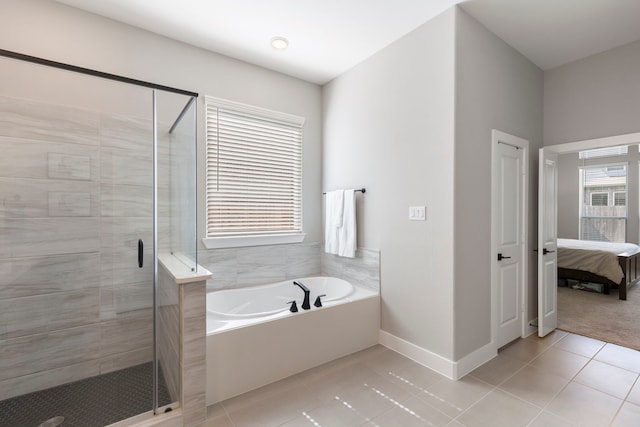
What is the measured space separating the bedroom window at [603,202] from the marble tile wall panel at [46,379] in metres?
9.04

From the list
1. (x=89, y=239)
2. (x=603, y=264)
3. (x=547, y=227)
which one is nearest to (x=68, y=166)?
(x=89, y=239)

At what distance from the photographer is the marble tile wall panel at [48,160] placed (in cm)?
188

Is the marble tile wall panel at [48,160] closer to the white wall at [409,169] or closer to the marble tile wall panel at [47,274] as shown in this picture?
the marble tile wall panel at [47,274]

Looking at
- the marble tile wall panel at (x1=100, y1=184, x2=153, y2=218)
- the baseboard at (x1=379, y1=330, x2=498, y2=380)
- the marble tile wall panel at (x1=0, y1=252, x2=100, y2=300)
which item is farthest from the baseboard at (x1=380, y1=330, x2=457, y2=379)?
the marble tile wall panel at (x1=0, y1=252, x2=100, y2=300)

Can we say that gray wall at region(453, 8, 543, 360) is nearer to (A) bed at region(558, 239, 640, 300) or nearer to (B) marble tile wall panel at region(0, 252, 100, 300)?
(B) marble tile wall panel at region(0, 252, 100, 300)

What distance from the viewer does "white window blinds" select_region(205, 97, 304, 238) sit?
2938 millimetres

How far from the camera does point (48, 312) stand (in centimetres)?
204

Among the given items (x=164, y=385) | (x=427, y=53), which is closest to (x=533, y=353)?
(x=427, y=53)

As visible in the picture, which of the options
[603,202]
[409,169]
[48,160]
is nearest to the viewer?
[48,160]

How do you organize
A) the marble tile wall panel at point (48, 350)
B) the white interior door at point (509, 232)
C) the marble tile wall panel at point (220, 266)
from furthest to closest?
1. the marble tile wall panel at point (220, 266)
2. the white interior door at point (509, 232)
3. the marble tile wall panel at point (48, 350)

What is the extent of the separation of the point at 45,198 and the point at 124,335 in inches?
44.4

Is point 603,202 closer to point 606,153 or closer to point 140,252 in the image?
point 606,153

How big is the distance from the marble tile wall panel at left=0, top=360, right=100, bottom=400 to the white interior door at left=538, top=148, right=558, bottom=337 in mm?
3905

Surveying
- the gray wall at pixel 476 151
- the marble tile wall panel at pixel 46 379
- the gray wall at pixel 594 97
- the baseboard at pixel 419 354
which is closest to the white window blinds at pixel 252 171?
the marble tile wall panel at pixel 46 379
